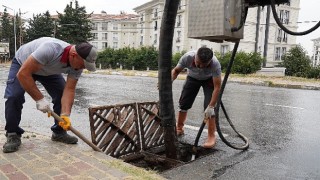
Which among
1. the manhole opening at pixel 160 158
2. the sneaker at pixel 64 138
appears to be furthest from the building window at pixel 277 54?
the sneaker at pixel 64 138

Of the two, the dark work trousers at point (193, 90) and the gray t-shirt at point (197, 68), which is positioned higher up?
the gray t-shirt at point (197, 68)

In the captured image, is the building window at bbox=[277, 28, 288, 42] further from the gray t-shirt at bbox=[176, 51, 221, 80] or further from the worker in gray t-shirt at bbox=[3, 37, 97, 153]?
the worker in gray t-shirt at bbox=[3, 37, 97, 153]

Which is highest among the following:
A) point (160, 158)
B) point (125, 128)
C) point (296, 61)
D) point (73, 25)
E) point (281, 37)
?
point (73, 25)

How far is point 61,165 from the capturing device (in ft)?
11.1

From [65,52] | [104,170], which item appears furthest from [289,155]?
[65,52]

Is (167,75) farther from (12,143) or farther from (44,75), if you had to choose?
(12,143)

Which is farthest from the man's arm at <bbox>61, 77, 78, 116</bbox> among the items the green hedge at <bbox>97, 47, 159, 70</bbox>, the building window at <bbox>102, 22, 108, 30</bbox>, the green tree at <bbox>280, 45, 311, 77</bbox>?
the building window at <bbox>102, 22, 108, 30</bbox>

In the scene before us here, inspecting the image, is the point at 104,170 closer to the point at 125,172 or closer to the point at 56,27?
the point at 125,172

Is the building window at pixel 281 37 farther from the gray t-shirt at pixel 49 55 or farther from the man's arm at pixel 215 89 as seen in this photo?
the gray t-shirt at pixel 49 55

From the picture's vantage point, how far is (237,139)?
16.9 ft

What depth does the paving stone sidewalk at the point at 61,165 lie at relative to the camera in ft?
10.2

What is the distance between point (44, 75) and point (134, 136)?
1.44m

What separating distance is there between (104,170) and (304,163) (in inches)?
97.9

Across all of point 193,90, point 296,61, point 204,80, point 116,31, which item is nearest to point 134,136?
point 193,90
